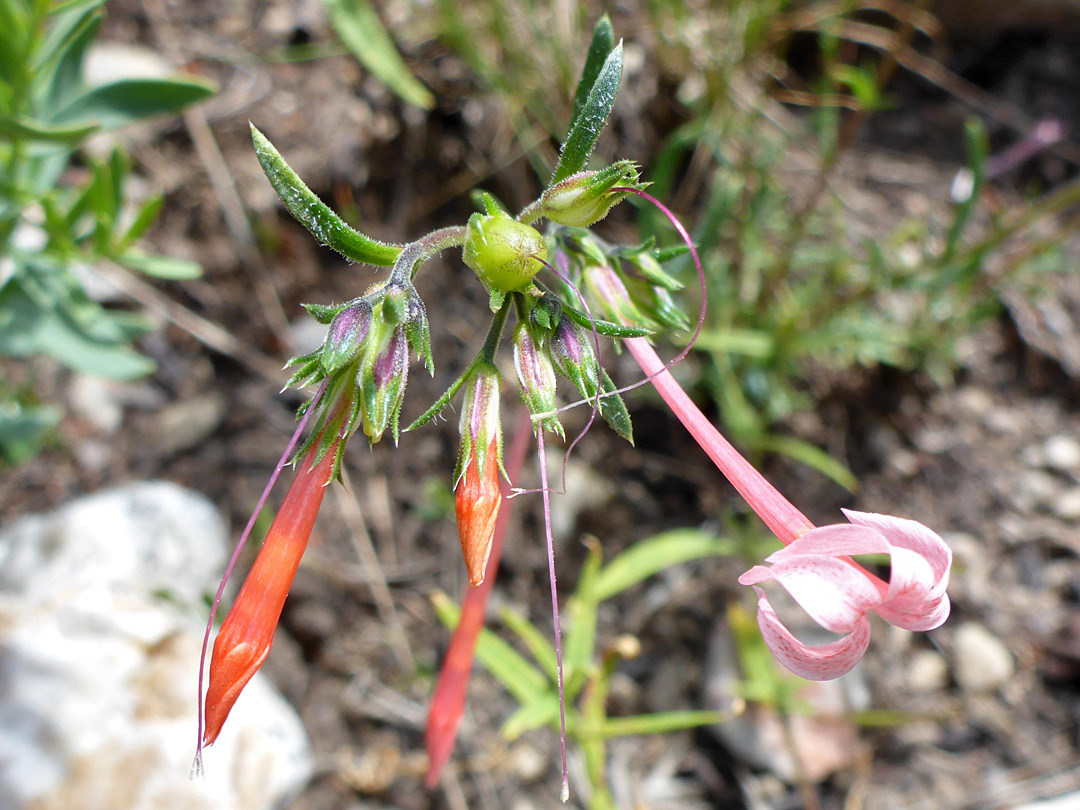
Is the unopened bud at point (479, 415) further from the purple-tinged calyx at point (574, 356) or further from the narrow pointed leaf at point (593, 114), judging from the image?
the narrow pointed leaf at point (593, 114)

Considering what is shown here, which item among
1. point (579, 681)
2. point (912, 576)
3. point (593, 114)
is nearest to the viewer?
point (912, 576)

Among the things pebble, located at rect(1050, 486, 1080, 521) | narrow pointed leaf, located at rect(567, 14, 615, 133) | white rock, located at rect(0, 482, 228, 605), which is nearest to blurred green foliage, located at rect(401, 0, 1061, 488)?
pebble, located at rect(1050, 486, 1080, 521)

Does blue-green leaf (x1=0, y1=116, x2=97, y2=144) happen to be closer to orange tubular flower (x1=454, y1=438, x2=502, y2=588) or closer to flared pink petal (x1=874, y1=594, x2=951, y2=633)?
orange tubular flower (x1=454, y1=438, x2=502, y2=588)

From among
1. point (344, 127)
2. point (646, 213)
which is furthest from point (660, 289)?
point (344, 127)

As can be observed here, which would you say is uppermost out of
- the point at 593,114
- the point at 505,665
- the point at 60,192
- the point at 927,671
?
the point at 593,114

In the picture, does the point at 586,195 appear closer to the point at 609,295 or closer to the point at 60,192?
the point at 609,295

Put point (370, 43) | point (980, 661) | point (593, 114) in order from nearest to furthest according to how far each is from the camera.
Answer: point (593, 114) < point (980, 661) < point (370, 43)

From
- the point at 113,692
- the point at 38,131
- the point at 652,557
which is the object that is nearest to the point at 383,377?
the point at 38,131
